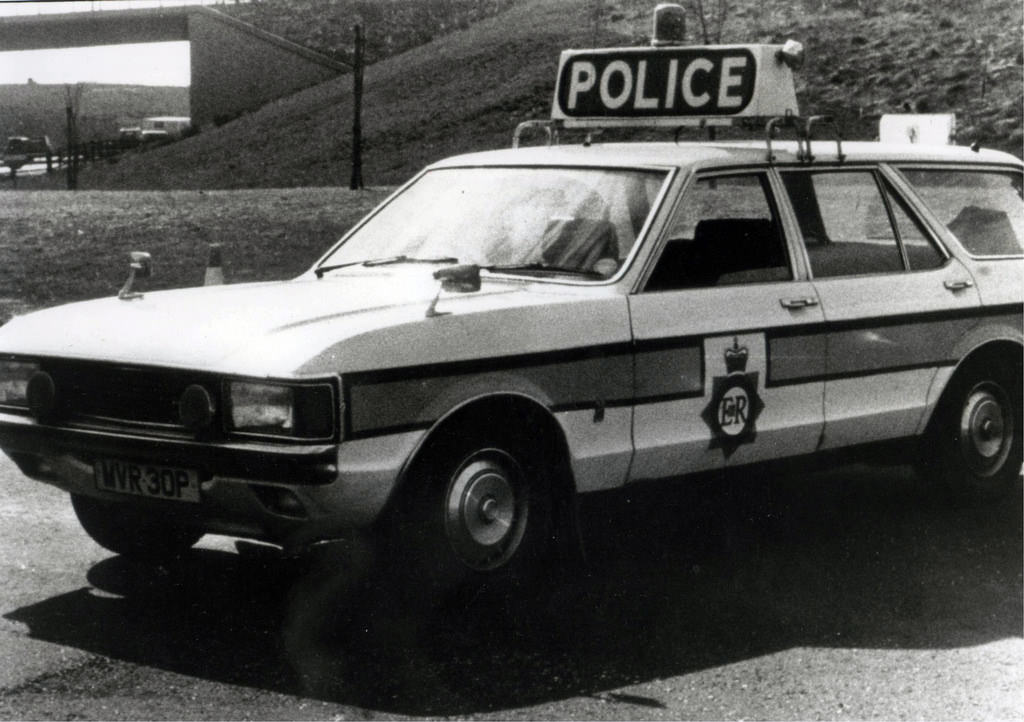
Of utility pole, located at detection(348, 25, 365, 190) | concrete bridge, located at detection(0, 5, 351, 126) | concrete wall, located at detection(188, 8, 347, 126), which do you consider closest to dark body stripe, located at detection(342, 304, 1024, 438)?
utility pole, located at detection(348, 25, 365, 190)

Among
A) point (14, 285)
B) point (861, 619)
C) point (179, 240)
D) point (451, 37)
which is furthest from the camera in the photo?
point (451, 37)

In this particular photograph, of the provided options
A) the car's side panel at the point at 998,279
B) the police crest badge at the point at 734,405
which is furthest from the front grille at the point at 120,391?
the car's side panel at the point at 998,279

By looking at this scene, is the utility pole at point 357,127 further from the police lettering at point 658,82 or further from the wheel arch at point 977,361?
the wheel arch at point 977,361

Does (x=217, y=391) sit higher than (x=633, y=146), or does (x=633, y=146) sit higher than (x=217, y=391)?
(x=633, y=146)

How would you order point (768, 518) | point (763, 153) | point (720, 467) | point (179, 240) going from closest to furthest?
1. point (720, 467)
2. point (763, 153)
3. point (768, 518)
4. point (179, 240)

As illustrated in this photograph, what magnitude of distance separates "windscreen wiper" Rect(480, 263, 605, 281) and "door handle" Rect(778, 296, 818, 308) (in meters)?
0.80

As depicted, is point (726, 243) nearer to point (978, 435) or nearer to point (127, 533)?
point (978, 435)

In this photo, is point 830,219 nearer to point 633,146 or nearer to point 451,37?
point 633,146

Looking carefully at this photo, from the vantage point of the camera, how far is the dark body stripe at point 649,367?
17.0 ft

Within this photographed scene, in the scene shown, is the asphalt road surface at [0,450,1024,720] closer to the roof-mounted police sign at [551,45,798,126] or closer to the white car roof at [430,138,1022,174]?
the white car roof at [430,138,1022,174]

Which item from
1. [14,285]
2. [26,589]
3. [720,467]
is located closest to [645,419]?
[720,467]

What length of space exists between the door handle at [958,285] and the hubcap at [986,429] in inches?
19.1

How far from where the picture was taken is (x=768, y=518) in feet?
23.6

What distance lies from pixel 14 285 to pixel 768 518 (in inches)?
442
